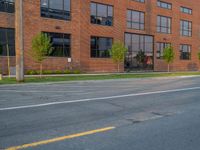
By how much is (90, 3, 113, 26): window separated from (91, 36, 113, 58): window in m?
2.01

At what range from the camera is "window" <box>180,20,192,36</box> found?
44869mm

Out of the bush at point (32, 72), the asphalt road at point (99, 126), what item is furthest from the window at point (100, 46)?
the asphalt road at point (99, 126)

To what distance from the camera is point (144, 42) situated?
38688 millimetres

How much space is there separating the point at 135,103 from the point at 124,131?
4.19m

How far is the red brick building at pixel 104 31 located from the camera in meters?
27.4

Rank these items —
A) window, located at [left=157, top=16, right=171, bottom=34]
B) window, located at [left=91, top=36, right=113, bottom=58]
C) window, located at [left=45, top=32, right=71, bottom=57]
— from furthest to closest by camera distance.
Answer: window, located at [left=157, top=16, right=171, bottom=34]
window, located at [left=91, top=36, right=113, bottom=58]
window, located at [left=45, top=32, right=71, bottom=57]

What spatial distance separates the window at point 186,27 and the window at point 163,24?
11.4ft

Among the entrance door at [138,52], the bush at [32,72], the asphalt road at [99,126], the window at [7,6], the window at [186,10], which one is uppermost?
the window at [186,10]

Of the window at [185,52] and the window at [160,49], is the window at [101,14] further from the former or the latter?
the window at [185,52]

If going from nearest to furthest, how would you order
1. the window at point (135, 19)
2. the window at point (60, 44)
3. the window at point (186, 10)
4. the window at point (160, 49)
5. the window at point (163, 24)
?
the window at point (60, 44)
the window at point (135, 19)
the window at point (160, 49)
the window at point (163, 24)
the window at point (186, 10)

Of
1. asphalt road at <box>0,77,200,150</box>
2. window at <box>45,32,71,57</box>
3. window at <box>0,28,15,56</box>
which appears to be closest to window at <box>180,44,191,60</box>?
window at <box>45,32,71,57</box>

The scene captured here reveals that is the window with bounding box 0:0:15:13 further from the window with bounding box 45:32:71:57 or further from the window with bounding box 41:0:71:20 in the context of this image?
the window with bounding box 45:32:71:57

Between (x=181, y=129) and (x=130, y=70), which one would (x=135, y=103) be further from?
(x=130, y=70)

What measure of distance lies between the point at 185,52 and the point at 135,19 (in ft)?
42.7
